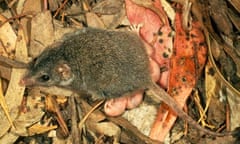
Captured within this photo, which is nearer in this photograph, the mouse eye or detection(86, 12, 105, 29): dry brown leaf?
the mouse eye

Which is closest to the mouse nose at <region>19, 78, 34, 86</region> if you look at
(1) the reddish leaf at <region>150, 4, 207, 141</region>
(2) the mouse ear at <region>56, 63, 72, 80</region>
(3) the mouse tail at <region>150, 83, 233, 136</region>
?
(2) the mouse ear at <region>56, 63, 72, 80</region>

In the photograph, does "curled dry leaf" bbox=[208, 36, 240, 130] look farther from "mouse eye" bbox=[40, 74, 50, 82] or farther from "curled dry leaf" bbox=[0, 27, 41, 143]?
"curled dry leaf" bbox=[0, 27, 41, 143]

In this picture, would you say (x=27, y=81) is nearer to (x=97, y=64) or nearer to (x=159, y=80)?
(x=97, y=64)

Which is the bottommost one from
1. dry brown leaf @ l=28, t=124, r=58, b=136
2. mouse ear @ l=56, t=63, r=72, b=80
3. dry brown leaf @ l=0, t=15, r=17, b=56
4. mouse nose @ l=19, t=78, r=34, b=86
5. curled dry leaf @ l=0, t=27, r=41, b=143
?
dry brown leaf @ l=28, t=124, r=58, b=136

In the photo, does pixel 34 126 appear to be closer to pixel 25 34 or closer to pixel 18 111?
pixel 18 111

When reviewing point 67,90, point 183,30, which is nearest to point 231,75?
point 183,30

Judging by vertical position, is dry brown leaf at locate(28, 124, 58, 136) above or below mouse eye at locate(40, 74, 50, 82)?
below

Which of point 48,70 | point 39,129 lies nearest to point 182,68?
point 48,70

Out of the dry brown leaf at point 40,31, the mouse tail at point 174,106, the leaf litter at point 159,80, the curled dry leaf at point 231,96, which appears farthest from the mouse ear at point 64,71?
the curled dry leaf at point 231,96

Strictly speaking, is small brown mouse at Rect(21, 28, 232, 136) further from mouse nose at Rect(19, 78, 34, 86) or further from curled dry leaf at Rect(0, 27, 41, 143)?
curled dry leaf at Rect(0, 27, 41, 143)

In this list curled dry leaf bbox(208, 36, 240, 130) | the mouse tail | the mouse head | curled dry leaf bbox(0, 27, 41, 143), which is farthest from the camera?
curled dry leaf bbox(0, 27, 41, 143)

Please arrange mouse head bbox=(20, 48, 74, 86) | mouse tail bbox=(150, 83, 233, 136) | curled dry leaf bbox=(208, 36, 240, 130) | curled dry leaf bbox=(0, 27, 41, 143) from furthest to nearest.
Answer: curled dry leaf bbox=(0, 27, 41, 143), curled dry leaf bbox=(208, 36, 240, 130), mouse tail bbox=(150, 83, 233, 136), mouse head bbox=(20, 48, 74, 86)
